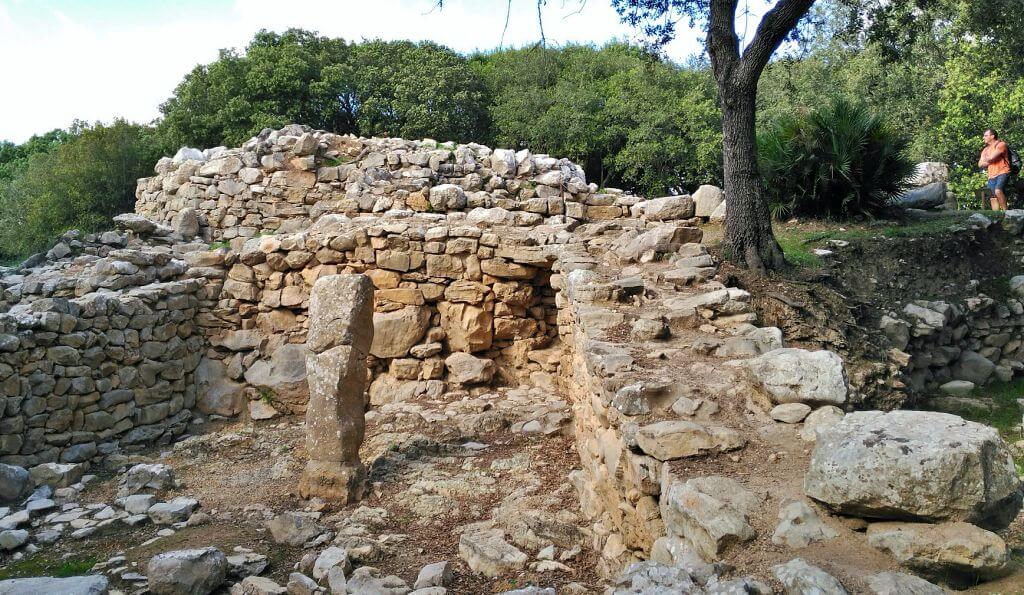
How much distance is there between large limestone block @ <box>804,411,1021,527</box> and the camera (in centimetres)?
263

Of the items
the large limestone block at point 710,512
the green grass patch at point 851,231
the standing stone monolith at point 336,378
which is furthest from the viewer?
the green grass patch at point 851,231

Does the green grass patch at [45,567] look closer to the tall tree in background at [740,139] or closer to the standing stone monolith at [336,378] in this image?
the standing stone monolith at [336,378]

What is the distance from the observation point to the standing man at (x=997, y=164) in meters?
11.3

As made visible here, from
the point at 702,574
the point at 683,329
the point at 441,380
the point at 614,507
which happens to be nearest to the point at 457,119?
the point at 441,380

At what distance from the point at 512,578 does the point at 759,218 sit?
5362 millimetres

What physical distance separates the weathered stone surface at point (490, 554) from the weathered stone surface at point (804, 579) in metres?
2.24

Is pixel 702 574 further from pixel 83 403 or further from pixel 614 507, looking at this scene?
pixel 83 403

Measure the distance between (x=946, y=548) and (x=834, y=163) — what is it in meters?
8.59

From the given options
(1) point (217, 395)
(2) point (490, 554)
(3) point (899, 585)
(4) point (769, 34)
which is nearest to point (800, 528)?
(3) point (899, 585)

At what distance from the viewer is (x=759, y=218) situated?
809 cm

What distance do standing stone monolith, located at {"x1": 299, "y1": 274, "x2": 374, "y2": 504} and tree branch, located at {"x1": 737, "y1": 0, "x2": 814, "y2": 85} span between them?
16.0 feet

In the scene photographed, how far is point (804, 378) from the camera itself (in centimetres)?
413

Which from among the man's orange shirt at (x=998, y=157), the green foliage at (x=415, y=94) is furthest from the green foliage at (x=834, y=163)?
the green foliage at (x=415, y=94)

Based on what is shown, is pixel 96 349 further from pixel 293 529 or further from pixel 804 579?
pixel 804 579
